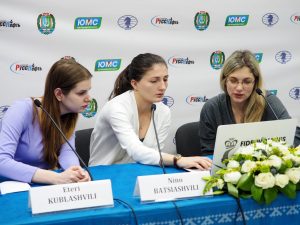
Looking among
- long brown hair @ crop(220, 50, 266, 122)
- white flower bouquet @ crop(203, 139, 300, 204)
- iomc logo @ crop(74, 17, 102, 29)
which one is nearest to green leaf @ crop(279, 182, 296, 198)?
white flower bouquet @ crop(203, 139, 300, 204)

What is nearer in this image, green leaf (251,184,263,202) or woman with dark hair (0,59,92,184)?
green leaf (251,184,263,202)

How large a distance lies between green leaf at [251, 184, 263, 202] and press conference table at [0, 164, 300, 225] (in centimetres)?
4

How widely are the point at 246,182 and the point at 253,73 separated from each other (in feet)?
3.58

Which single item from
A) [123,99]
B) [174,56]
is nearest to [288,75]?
[174,56]

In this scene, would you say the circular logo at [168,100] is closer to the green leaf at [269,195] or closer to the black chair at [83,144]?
the black chair at [83,144]

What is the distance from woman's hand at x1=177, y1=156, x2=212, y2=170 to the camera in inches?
79.0

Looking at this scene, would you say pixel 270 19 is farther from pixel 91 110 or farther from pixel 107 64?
pixel 91 110

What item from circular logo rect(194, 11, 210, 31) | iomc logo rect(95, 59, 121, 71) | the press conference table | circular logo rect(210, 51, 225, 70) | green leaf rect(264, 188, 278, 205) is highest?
circular logo rect(194, 11, 210, 31)

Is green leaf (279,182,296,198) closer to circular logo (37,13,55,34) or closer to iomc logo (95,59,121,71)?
iomc logo (95,59,121,71)

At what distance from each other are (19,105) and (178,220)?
0.94 m

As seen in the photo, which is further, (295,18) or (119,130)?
(295,18)

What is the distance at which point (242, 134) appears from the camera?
6.05 feet

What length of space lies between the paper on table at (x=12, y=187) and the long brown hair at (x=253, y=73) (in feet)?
4.36

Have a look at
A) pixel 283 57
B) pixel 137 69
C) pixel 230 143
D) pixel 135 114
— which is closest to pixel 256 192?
pixel 230 143
